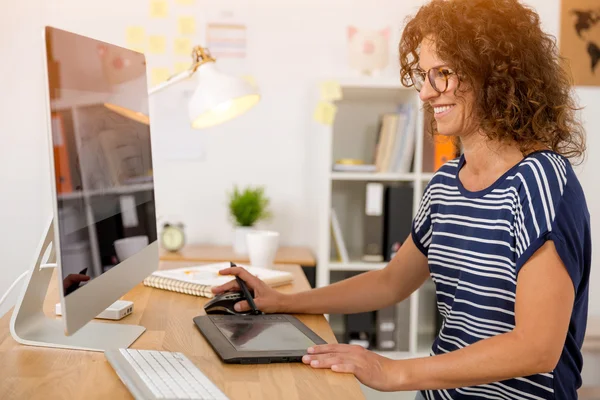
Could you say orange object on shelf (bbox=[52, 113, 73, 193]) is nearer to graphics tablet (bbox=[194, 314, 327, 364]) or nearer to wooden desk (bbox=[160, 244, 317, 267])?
graphics tablet (bbox=[194, 314, 327, 364])

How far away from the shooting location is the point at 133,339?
3.99 feet

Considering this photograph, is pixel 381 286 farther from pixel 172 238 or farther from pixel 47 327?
pixel 172 238

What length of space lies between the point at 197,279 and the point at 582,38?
2.36 meters

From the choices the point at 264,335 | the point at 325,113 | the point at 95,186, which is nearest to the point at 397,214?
the point at 325,113

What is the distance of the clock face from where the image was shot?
276 centimetres

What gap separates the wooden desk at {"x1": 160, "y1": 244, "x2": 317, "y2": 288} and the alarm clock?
0.09 feet

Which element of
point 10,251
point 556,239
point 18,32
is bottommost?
point 10,251

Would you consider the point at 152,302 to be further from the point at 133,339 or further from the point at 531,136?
the point at 531,136

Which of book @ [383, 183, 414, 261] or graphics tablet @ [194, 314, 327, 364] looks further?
book @ [383, 183, 414, 261]

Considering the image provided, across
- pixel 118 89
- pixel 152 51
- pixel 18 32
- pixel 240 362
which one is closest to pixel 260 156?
pixel 152 51

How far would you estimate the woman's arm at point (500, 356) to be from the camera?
107 centimetres

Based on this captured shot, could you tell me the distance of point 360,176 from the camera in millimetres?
2775

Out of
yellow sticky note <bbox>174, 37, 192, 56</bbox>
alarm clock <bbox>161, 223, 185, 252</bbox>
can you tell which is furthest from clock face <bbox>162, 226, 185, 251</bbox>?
yellow sticky note <bbox>174, 37, 192, 56</bbox>

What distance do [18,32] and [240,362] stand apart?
2327 mm
